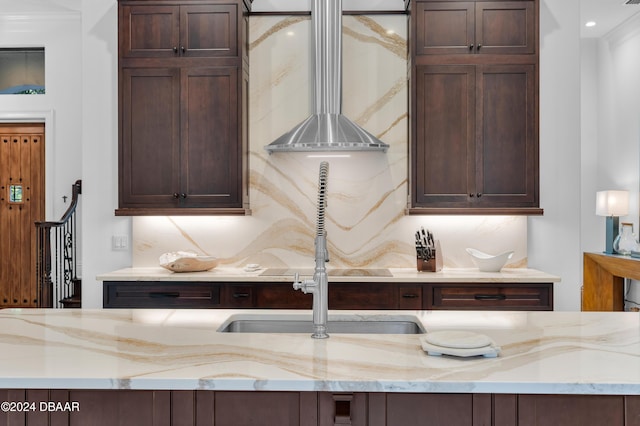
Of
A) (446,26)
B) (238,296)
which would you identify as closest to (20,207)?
(238,296)

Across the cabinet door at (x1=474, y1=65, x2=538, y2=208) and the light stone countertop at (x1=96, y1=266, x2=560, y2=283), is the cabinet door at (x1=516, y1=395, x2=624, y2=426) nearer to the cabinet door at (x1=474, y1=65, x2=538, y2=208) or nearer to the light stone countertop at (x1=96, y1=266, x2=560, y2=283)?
the light stone countertop at (x1=96, y1=266, x2=560, y2=283)

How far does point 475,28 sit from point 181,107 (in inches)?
82.7

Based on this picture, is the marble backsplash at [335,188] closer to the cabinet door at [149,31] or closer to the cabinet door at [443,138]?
the cabinet door at [443,138]

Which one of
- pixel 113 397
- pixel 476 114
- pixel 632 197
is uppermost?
pixel 476 114

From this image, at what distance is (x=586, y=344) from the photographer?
187 cm

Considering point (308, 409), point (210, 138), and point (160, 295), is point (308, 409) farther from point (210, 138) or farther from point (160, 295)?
point (210, 138)

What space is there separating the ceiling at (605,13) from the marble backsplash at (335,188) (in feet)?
9.09

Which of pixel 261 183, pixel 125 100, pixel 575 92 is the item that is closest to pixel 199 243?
pixel 261 183

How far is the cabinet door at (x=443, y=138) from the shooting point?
4.09 meters

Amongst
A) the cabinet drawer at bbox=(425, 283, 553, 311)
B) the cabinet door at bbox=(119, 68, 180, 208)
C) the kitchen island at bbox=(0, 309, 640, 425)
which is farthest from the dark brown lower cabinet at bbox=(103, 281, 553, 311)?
the kitchen island at bbox=(0, 309, 640, 425)

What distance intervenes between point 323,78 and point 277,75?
451 mm

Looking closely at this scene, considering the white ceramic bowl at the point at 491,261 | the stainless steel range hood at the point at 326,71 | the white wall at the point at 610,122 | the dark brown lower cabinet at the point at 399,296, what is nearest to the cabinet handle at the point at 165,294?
the dark brown lower cabinet at the point at 399,296

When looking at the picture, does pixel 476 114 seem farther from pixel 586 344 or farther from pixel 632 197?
pixel 632 197

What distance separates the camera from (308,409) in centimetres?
160
